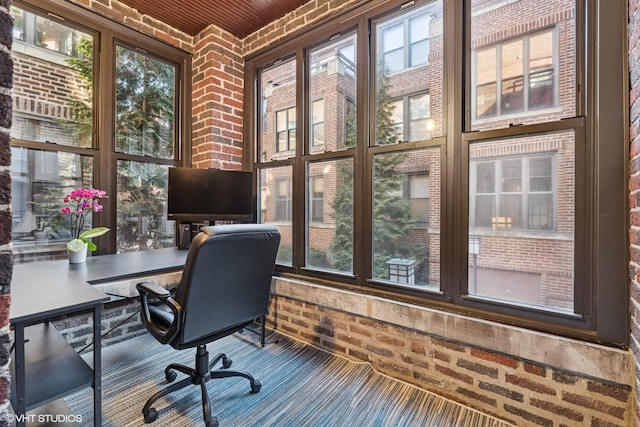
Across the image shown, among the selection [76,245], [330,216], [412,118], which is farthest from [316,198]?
[76,245]

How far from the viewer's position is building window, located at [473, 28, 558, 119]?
1.74 metres

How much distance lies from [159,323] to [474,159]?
218cm

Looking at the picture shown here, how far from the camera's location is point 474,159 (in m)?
1.94

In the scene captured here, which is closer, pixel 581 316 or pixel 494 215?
pixel 581 316

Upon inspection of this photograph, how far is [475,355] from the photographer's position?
5.99ft

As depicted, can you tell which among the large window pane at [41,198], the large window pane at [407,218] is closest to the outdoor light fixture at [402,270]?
the large window pane at [407,218]

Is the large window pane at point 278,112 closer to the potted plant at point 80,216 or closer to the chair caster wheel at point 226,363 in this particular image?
the potted plant at point 80,216

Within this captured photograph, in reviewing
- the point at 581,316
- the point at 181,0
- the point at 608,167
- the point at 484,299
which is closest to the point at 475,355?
the point at 484,299

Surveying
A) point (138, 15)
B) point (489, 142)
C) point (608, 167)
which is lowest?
point (608, 167)

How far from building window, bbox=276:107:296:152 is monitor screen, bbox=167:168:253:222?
460 mm

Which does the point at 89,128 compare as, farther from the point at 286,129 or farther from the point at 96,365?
the point at 96,365

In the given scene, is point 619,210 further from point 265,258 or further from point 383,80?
point 265,258

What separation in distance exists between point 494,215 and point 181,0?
3044mm

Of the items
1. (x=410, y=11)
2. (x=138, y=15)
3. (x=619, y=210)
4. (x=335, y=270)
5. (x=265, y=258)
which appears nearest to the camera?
(x=619, y=210)
